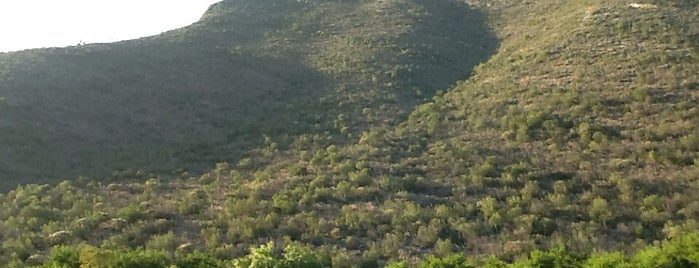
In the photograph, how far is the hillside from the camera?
1409 centimetres

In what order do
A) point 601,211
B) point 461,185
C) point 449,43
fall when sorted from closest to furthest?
point 601,211 → point 461,185 → point 449,43

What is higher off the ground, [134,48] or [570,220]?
[134,48]

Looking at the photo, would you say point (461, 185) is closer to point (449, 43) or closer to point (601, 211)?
point (601, 211)

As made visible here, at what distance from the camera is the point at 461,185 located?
1823cm

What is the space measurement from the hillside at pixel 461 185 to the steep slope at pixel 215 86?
1293mm

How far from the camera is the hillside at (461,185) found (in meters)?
14.1

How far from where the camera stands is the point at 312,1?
6256cm

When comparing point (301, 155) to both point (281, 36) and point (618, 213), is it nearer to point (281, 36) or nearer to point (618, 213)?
point (618, 213)

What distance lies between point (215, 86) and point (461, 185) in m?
21.3

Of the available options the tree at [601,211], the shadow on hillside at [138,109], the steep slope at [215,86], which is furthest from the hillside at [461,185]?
the shadow on hillside at [138,109]

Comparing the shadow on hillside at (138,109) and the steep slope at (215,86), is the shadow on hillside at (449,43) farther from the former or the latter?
the shadow on hillside at (138,109)

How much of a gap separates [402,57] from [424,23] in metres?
10.1

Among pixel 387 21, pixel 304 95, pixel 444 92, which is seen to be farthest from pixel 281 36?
pixel 444 92

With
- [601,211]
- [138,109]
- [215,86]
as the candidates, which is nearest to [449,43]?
[215,86]
